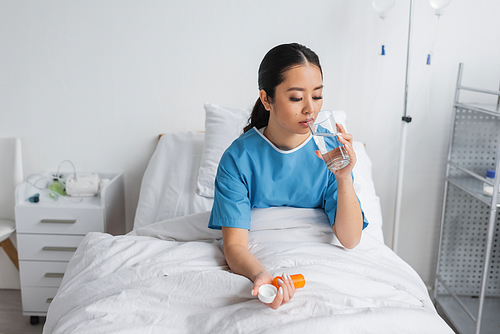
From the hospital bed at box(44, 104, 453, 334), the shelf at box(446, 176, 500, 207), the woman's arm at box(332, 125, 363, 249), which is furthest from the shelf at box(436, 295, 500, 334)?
the woman's arm at box(332, 125, 363, 249)

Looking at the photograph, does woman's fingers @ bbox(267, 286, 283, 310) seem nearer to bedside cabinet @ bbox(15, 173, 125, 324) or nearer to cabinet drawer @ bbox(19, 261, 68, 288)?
bedside cabinet @ bbox(15, 173, 125, 324)

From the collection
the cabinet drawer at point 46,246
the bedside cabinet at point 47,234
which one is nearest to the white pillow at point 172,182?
the bedside cabinet at point 47,234

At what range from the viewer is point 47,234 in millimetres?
1802

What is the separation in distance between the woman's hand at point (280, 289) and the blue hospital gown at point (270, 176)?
257 millimetres

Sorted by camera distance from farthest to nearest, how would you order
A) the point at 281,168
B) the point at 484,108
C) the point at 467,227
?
the point at 467,227 < the point at 484,108 < the point at 281,168

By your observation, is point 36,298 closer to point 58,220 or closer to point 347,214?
point 58,220

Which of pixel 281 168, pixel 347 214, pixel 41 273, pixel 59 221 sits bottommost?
pixel 41 273

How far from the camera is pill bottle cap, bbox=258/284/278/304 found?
86cm

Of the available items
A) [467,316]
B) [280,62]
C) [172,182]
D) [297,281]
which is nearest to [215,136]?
Result: [172,182]

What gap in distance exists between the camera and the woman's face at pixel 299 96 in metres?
1.08

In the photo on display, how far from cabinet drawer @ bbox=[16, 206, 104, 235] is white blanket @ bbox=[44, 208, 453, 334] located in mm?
489

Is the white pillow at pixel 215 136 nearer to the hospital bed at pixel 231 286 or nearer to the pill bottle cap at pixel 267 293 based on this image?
the hospital bed at pixel 231 286

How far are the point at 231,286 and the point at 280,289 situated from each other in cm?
15

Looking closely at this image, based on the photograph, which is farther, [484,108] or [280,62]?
[484,108]
